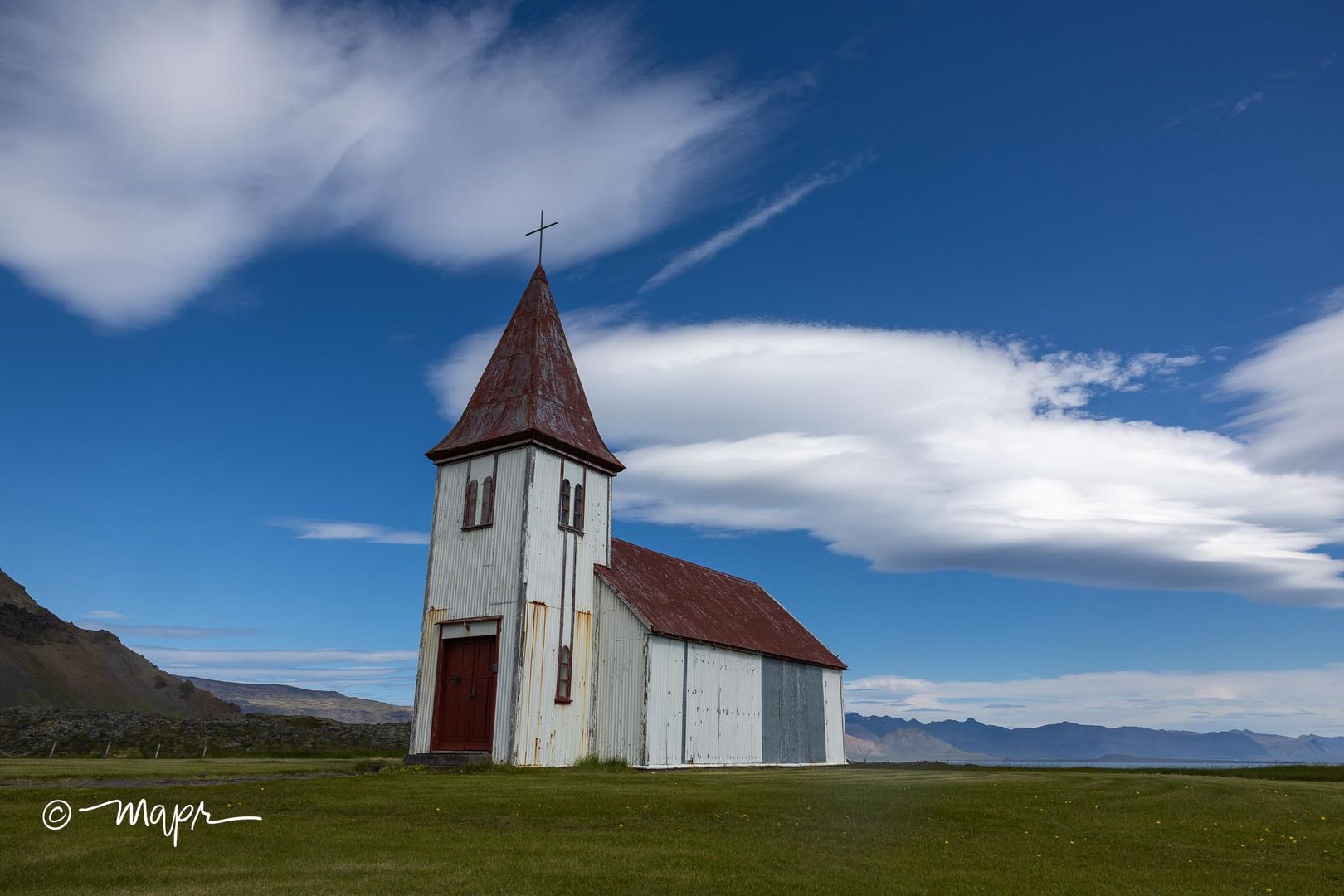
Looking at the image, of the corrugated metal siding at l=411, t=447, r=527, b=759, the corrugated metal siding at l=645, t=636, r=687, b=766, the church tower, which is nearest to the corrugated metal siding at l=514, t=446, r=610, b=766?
the church tower

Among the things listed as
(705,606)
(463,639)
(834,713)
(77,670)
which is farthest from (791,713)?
(77,670)

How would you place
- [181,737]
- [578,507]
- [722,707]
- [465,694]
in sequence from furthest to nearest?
1. [181,737]
2. [722,707]
3. [578,507]
4. [465,694]

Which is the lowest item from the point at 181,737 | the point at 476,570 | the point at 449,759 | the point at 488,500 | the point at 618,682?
the point at 449,759

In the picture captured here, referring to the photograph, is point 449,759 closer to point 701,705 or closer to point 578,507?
point 578,507

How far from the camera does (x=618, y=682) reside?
29.8m

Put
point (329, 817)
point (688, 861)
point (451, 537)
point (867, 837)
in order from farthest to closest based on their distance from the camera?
1. point (451, 537)
2. point (329, 817)
3. point (867, 837)
4. point (688, 861)

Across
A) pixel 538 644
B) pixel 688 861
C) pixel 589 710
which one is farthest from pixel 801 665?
pixel 688 861

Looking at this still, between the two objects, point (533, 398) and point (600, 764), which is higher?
point (533, 398)

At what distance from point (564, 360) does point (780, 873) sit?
83.7 ft

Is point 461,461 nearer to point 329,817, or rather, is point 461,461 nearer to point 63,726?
point 329,817

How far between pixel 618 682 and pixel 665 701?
163cm

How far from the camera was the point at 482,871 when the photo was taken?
9352 mm

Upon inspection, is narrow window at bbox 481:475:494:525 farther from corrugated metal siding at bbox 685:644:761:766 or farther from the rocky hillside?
the rocky hillside

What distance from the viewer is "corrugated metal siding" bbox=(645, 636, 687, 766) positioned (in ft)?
95.8
